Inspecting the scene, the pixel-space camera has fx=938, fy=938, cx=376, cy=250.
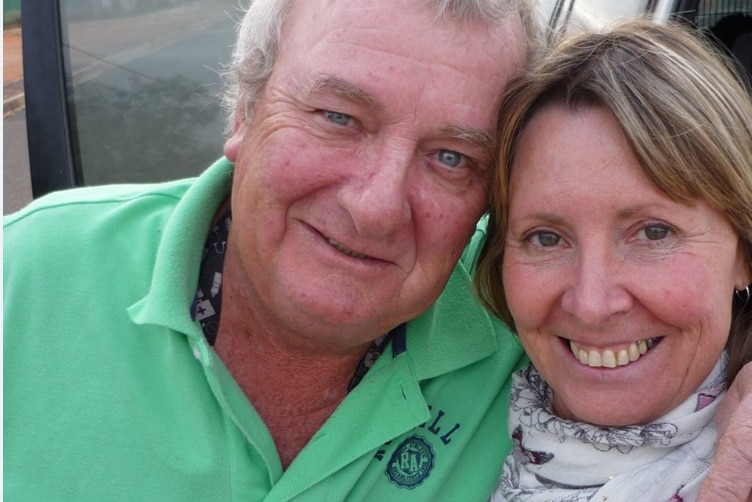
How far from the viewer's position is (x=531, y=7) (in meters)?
2.19

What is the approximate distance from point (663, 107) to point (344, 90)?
25.6 inches

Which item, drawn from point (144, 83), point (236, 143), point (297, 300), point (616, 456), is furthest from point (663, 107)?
point (144, 83)

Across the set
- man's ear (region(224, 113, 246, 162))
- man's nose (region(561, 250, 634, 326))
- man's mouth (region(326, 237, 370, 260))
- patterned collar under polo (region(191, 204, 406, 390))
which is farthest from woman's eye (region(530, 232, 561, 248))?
man's ear (region(224, 113, 246, 162))

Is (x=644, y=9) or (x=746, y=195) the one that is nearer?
(x=746, y=195)

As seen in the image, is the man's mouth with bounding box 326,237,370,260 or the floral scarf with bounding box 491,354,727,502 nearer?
the floral scarf with bounding box 491,354,727,502

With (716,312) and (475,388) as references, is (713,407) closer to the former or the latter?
(716,312)

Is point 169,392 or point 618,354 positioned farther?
point 169,392

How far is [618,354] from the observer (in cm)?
187

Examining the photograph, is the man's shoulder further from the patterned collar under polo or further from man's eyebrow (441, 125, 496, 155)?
man's eyebrow (441, 125, 496, 155)

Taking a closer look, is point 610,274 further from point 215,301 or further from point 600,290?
point 215,301

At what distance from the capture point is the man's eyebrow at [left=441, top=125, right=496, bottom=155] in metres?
2.01

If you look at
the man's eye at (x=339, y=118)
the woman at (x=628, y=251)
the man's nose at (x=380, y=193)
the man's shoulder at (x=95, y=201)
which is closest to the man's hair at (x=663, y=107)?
the woman at (x=628, y=251)

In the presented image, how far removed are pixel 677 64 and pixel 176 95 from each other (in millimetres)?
2381

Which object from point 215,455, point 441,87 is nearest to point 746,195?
point 441,87
